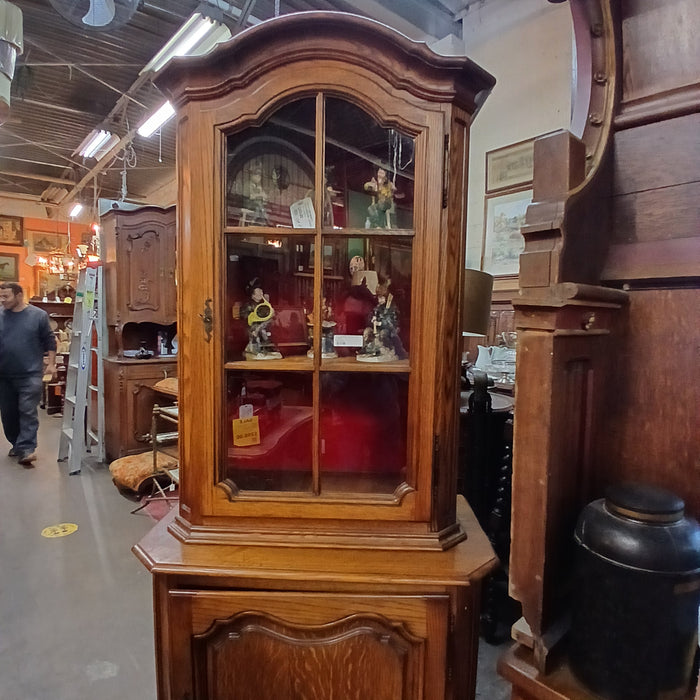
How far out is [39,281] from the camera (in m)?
9.38

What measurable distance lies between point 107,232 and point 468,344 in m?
2.96

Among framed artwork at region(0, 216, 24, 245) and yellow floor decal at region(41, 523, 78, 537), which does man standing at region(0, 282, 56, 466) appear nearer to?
yellow floor decal at region(41, 523, 78, 537)

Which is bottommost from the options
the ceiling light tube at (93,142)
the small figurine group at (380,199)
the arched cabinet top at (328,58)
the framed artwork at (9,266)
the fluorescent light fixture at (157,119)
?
the small figurine group at (380,199)

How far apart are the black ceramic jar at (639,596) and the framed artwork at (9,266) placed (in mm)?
10709

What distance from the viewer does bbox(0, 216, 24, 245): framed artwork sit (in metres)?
8.86

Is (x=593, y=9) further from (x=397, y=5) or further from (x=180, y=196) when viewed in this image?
(x=397, y=5)

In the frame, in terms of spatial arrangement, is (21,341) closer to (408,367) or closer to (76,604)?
(76,604)

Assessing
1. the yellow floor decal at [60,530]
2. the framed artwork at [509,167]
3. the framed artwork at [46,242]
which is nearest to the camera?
the yellow floor decal at [60,530]

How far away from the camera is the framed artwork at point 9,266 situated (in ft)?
29.3

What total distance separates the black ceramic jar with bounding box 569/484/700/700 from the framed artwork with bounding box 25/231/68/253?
10684 mm

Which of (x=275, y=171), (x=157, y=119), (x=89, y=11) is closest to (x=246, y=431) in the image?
(x=275, y=171)

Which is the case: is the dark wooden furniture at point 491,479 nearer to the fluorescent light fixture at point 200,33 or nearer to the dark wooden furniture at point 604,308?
the dark wooden furniture at point 604,308

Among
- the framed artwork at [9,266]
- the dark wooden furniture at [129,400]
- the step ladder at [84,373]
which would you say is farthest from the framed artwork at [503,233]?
the framed artwork at [9,266]

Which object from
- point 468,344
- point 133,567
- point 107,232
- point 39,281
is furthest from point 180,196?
point 39,281
